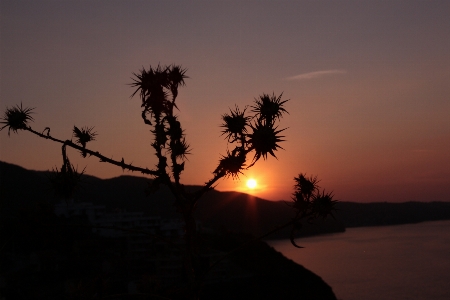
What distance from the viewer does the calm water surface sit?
292ft

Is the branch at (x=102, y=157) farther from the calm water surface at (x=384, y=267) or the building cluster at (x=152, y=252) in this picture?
the calm water surface at (x=384, y=267)

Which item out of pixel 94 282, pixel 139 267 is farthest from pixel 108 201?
pixel 94 282

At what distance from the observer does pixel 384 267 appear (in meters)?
118

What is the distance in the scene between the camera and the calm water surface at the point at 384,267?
8888 centimetres

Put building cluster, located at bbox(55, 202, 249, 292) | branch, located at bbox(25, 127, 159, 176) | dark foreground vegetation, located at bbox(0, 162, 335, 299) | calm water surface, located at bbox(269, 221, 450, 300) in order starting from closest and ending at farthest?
branch, located at bbox(25, 127, 159, 176) < dark foreground vegetation, located at bbox(0, 162, 335, 299) < building cluster, located at bbox(55, 202, 249, 292) < calm water surface, located at bbox(269, 221, 450, 300)

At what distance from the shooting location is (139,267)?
61.1 meters

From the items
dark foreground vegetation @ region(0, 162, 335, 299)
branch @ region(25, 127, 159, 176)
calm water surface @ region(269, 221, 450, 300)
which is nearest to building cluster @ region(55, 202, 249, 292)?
dark foreground vegetation @ region(0, 162, 335, 299)

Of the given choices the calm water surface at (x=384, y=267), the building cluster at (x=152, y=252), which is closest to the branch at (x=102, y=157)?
the building cluster at (x=152, y=252)

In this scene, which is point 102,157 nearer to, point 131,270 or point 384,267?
point 131,270

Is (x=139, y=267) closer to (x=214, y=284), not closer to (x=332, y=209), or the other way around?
(x=214, y=284)

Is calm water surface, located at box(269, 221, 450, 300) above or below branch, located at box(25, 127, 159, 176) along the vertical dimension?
below

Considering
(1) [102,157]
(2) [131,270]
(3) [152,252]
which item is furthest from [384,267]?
(1) [102,157]

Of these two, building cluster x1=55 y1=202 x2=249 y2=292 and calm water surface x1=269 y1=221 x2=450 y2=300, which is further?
calm water surface x1=269 y1=221 x2=450 y2=300

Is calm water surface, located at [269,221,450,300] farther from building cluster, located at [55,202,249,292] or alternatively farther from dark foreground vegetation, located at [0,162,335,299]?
building cluster, located at [55,202,249,292]
